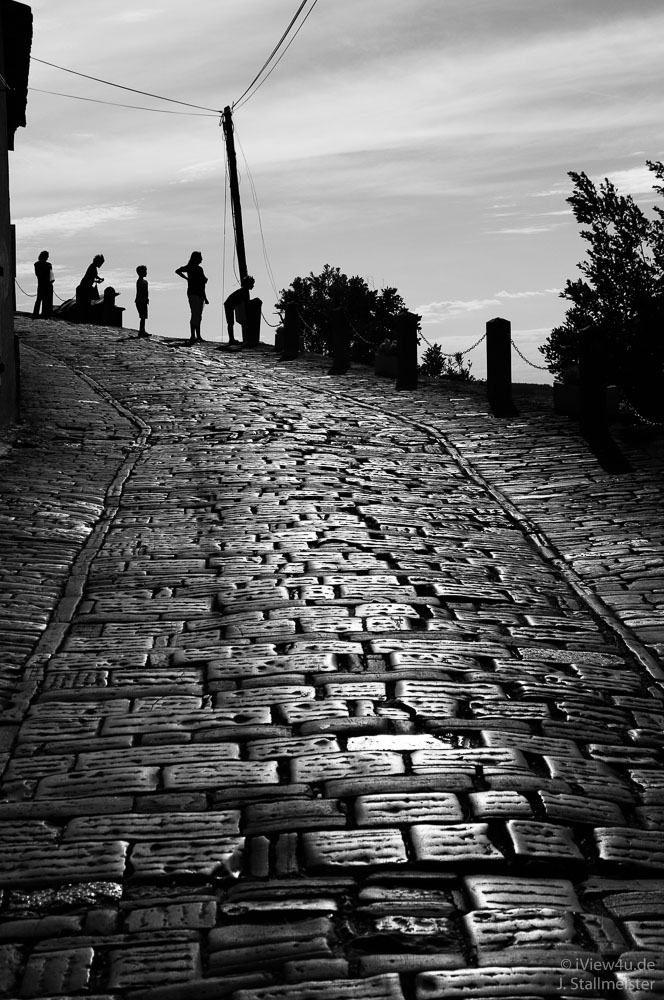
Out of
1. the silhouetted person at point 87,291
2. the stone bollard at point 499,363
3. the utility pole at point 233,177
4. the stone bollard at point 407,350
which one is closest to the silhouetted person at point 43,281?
the silhouetted person at point 87,291

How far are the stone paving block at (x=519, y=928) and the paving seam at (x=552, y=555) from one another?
8.39 ft

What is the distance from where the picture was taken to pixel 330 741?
15.8 ft

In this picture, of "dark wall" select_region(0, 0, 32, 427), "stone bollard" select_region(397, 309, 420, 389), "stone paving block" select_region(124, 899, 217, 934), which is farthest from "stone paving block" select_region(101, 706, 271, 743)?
"stone bollard" select_region(397, 309, 420, 389)

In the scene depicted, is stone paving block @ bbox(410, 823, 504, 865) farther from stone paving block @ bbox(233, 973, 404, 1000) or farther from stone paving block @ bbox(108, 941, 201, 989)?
stone paving block @ bbox(108, 941, 201, 989)

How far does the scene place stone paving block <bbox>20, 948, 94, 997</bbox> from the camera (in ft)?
10.5

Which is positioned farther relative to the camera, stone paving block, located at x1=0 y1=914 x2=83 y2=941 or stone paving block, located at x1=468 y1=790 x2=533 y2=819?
stone paving block, located at x1=468 y1=790 x2=533 y2=819

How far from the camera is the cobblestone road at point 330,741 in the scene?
3367 millimetres

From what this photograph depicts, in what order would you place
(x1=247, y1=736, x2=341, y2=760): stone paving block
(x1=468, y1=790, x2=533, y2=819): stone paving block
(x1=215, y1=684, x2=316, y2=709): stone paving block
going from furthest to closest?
(x1=215, y1=684, x2=316, y2=709): stone paving block → (x1=247, y1=736, x2=341, y2=760): stone paving block → (x1=468, y1=790, x2=533, y2=819): stone paving block

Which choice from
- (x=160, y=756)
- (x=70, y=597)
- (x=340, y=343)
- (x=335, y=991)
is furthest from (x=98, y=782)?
(x=340, y=343)

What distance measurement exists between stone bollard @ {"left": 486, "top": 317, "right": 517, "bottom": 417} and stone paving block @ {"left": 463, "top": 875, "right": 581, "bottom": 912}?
12488 mm

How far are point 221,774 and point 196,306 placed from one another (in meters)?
22.0

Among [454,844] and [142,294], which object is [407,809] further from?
[142,294]

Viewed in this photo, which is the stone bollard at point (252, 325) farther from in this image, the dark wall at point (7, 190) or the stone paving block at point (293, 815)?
the stone paving block at point (293, 815)

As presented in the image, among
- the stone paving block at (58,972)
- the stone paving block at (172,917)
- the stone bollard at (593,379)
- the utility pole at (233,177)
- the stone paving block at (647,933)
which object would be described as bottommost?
the stone paving block at (58,972)
